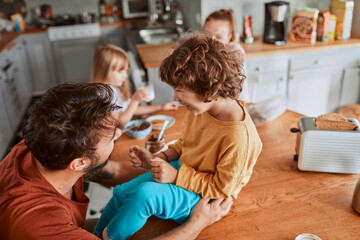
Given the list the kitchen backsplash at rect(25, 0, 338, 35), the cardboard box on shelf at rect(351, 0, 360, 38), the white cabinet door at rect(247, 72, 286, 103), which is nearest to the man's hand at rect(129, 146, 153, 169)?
the white cabinet door at rect(247, 72, 286, 103)

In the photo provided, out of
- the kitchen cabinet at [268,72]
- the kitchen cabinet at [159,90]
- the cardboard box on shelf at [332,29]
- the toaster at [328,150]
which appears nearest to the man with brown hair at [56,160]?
the toaster at [328,150]

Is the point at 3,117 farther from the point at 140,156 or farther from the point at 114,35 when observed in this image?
the point at 140,156

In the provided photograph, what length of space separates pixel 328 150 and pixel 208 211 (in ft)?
1.74

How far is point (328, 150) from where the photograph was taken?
47.7 inches

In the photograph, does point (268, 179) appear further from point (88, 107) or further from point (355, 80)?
point (355, 80)

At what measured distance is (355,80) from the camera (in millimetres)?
3059

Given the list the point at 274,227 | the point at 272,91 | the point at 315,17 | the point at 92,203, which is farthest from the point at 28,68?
the point at 274,227

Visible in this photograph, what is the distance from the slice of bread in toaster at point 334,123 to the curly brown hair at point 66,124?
0.80 meters

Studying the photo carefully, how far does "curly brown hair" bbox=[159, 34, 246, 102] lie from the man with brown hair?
0.22m

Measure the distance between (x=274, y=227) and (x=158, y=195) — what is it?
1.20 ft

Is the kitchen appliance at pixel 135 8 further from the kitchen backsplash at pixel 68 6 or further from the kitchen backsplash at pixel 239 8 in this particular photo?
the kitchen backsplash at pixel 239 8

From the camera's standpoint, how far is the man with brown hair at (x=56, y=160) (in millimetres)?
843

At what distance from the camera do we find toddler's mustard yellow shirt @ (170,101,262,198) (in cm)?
102

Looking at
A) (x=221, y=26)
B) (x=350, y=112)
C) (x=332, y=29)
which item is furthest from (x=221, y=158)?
(x=332, y=29)
